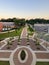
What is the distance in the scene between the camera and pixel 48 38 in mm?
25625

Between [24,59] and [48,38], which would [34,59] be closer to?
[24,59]

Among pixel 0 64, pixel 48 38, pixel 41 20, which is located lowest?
pixel 41 20

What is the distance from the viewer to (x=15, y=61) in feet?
42.9

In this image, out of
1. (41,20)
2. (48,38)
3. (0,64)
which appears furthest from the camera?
(41,20)

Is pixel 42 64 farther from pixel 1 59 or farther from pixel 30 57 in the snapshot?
pixel 1 59

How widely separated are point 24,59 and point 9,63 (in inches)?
55.4

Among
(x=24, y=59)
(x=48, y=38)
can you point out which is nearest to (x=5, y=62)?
(x=24, y=59)

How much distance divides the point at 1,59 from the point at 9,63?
5.20 feet

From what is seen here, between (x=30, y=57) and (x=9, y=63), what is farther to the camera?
(x=30, y=57)

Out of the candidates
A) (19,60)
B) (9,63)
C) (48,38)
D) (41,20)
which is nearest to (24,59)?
(19,60)

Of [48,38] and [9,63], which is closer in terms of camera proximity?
[9,63]

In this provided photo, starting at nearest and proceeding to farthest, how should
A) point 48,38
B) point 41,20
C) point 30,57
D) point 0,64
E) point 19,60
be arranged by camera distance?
1. point 0,64
2. point 19,60
3. point 30,57
4. point 48,38
5. point 41,20

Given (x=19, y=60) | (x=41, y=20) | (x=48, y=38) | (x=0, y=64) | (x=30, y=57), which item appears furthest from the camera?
(x=41, y=20)

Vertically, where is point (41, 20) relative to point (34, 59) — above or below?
below
